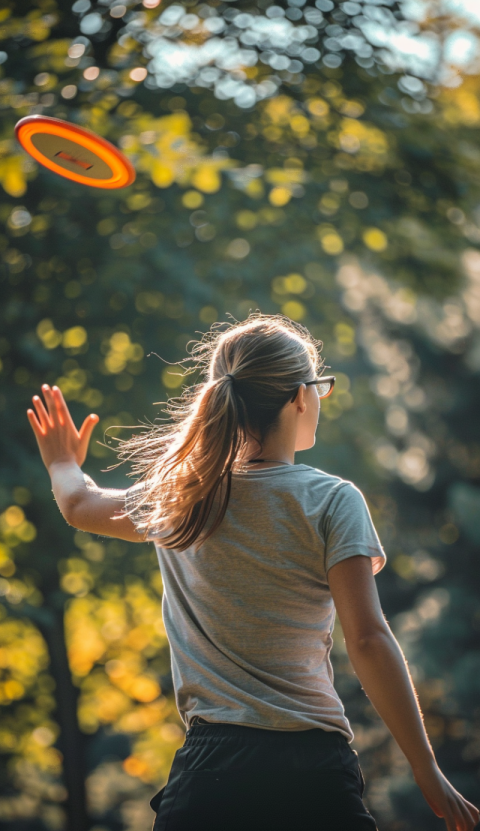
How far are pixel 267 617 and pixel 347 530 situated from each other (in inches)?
9.1

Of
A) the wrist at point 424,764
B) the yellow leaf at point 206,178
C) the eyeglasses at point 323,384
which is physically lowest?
the wrist at point 424,764

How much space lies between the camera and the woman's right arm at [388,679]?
140 centimetres

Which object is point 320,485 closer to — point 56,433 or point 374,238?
point 56,433

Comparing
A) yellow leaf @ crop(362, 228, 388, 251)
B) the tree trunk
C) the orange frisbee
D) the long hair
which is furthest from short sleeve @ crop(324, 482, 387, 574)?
the tree trunk

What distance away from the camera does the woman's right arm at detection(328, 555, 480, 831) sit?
1.40 metres

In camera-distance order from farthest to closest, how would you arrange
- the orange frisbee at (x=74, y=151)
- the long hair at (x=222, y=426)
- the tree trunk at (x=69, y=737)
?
the tree trunk at (x=69, y=737) < the orange frisbee at (x=74, y=151) < the long hair at (x=222, y=426)

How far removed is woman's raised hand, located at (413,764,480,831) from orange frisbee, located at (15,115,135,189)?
75.3 inches

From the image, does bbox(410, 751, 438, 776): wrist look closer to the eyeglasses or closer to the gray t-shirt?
the gray t-shirt

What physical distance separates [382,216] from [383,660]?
4.33 meters

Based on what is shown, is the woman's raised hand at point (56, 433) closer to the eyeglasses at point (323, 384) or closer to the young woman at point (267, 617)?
the young woman at point (267, 617)

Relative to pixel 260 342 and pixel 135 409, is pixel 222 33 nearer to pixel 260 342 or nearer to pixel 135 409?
pixel 135 409

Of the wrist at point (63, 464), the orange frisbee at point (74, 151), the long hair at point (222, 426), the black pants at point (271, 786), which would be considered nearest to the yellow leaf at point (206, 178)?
the orange frisbee at point (74, 151)

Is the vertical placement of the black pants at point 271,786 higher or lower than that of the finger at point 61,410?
lower

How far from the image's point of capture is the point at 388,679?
141 centimetres
